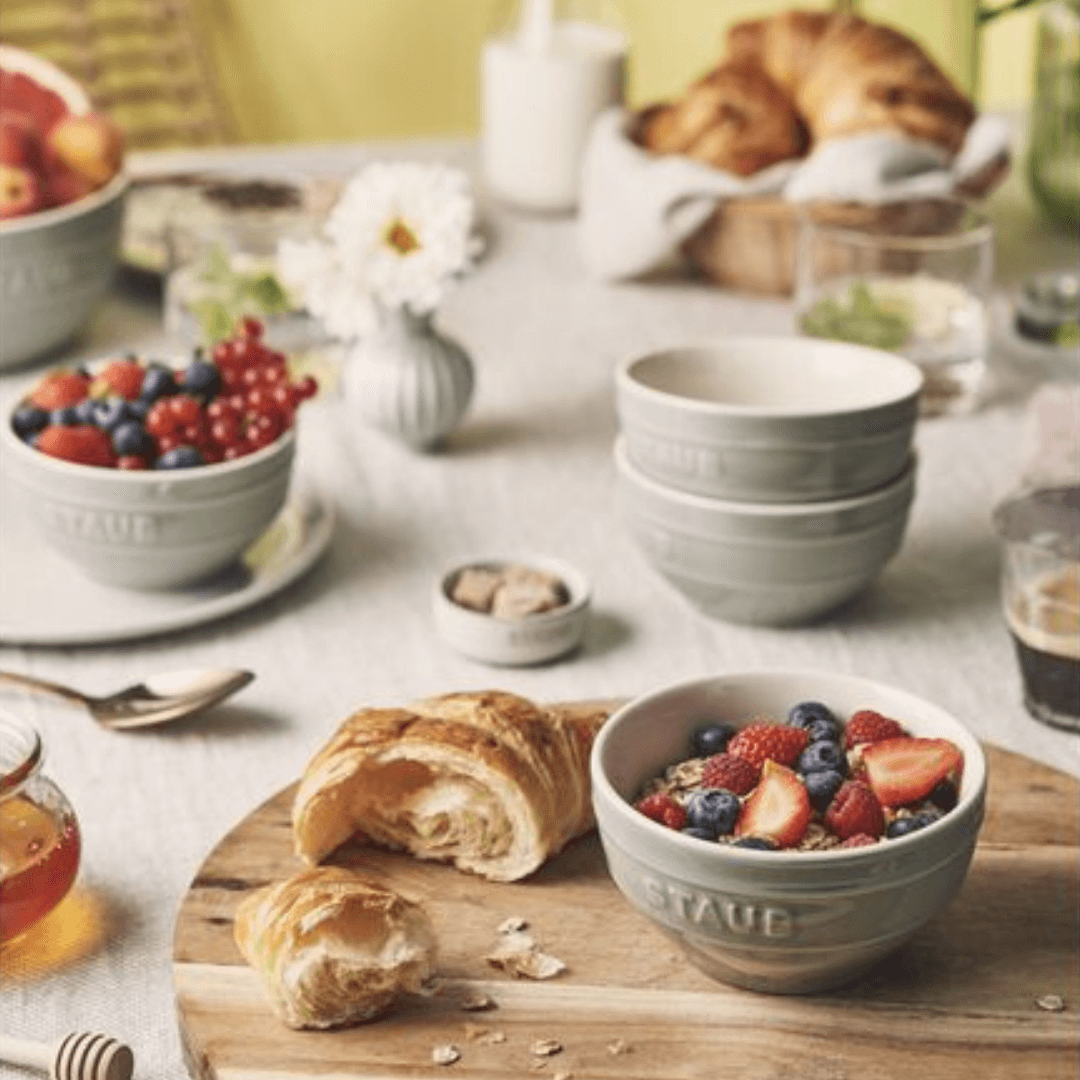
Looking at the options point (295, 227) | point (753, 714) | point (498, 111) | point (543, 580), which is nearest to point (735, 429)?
point (543, 580)

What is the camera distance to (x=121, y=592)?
153 cm

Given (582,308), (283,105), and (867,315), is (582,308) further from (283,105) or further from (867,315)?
(283,105)

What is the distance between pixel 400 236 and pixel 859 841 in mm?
812

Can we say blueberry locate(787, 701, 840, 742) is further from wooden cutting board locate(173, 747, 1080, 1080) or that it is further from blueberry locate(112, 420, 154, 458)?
blueberry locate(112, 420, 154, 458)

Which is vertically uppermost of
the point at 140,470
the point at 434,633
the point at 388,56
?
the point at 140,470

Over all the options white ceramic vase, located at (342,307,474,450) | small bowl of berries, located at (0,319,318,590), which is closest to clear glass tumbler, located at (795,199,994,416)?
white ceramic vase, located at (342,307,474,450)

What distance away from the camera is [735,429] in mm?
1403

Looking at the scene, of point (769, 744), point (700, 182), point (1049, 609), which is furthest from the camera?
point (700, 182)

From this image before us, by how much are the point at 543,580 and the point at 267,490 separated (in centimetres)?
19

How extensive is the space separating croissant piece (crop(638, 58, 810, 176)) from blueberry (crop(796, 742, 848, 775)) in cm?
110

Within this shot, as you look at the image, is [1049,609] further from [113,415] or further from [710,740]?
[113,415]

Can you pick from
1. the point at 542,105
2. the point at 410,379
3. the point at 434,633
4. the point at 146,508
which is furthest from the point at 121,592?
the point at 542,105

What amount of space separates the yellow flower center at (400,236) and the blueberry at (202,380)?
24cm

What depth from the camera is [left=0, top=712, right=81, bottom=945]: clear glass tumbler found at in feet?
3.61
